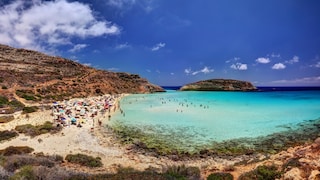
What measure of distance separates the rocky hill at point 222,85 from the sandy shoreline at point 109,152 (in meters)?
122

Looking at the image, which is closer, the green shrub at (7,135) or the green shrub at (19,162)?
the green shrub at (19,162)

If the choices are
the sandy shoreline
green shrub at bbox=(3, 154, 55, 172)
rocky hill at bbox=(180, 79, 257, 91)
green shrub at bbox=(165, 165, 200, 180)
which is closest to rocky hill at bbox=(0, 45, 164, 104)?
the sandy shoreline

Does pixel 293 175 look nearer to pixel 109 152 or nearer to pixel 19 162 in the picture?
pixel 19 162

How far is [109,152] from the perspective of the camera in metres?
16.8

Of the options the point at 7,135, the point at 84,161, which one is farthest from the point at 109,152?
the point at 7,135

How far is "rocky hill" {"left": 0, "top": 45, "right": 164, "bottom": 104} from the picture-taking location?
50.4 metres

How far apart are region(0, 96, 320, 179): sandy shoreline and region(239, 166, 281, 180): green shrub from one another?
1141 millimetres

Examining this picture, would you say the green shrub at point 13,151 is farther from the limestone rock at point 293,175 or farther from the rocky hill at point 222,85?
the rocky hill at point 222,85

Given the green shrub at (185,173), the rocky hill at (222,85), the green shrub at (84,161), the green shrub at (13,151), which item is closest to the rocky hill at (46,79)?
the green shrub at (13,151)

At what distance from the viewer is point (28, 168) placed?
8570 mm

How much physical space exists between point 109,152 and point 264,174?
10.7 meters

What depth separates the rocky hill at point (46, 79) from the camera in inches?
1986

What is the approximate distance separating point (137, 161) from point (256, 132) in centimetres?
1380

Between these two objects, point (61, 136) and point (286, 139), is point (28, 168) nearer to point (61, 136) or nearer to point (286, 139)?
point (61, 136)
